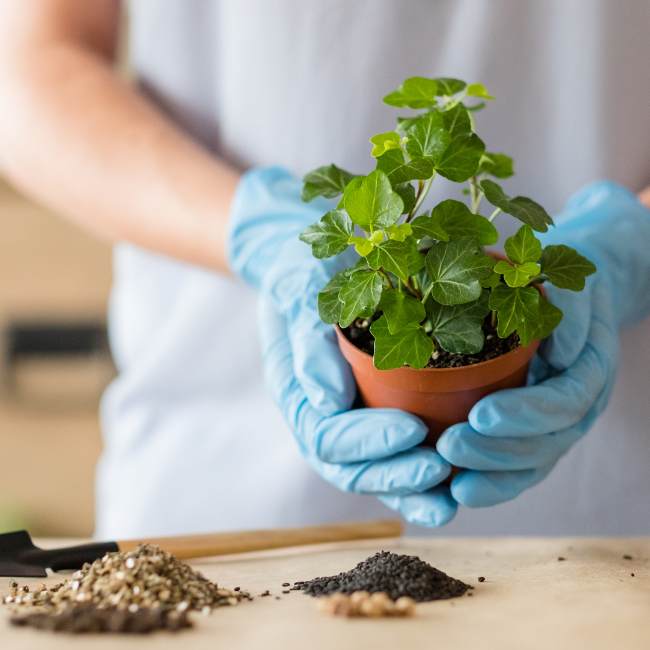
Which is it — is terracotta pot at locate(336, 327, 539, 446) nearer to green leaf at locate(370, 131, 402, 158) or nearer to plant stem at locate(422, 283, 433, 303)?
plant stem at locate(422, 283, 433, 303)

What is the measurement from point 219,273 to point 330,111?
23 centimetres

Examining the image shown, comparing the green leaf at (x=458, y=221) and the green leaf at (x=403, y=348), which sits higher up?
the green leaf at (x=458, y=221)

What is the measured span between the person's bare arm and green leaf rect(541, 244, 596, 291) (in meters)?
0.43

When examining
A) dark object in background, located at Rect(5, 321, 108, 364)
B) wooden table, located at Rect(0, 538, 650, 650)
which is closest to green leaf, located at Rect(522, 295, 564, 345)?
wooden table, located at Rect(0, 538, 650, 650)

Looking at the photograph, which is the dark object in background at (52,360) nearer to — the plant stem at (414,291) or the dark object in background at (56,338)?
the dark object in background at (56,338)

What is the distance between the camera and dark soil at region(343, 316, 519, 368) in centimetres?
83

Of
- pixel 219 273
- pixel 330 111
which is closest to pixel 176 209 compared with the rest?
pixel 219 273

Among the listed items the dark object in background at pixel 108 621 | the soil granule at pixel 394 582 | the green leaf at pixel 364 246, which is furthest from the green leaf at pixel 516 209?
the dark object in background at pixel 108 621

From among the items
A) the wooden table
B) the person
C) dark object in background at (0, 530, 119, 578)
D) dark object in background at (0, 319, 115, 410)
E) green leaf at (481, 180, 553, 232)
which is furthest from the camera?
dark object in background at (0, 319, 115, 410)

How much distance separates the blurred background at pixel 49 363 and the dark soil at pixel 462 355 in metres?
1.63

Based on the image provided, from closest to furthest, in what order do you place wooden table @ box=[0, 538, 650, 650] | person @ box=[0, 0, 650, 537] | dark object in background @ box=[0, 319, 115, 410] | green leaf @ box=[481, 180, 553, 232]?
wooden table @ box=[0, 538, 650, 650], green leaf @ box=[481, 180, 553, 232], person @ box=[0, 0, 650, 537], dark object in background @ box=[0, 319, 115, 410]

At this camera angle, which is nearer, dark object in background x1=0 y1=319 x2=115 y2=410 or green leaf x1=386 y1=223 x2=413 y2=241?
green leaf x1=386 y1=223 x2=413 y2=241

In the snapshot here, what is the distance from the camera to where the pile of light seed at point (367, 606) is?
2.39 ft

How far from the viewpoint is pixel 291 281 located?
1012 mm
